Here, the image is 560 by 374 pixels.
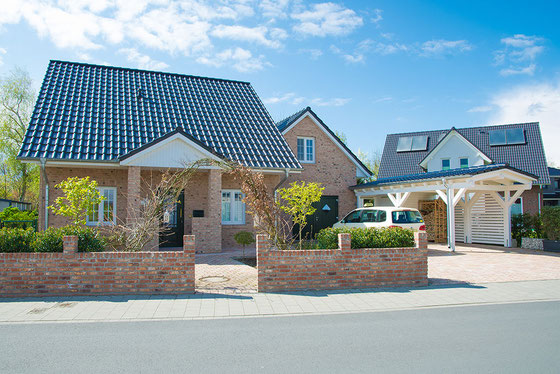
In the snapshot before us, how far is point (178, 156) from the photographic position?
46.2ft

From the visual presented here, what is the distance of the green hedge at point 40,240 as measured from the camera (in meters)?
8.27

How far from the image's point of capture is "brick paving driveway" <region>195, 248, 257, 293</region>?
892cm

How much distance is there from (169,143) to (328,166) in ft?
29.6

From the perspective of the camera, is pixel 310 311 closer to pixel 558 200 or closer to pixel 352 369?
pixel 352 369

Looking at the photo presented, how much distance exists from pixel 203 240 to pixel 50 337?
8.43m

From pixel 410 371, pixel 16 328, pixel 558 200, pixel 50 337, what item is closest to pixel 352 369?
pixel 410 371

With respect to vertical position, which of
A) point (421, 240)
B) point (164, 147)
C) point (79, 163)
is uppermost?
point (164, 147)

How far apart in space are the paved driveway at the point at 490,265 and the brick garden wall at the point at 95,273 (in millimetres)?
6111

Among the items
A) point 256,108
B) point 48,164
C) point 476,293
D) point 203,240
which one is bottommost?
point 476,293

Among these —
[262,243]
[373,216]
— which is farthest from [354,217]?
[262,243]

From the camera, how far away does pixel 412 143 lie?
3384cm

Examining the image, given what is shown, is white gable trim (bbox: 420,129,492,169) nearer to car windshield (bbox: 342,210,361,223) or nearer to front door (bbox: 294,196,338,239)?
front door (bbox: 294,196,338,239)

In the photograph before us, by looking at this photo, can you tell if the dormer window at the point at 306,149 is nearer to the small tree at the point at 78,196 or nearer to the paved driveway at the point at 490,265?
the paved driveway at the point at 490,265

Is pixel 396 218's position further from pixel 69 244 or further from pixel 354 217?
pixel 69 244
